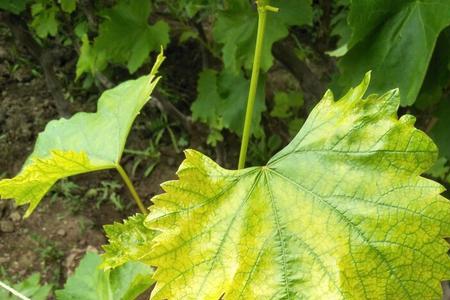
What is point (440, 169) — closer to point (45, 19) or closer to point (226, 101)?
point (226, 101)

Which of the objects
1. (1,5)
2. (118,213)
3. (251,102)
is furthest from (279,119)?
(251,102)

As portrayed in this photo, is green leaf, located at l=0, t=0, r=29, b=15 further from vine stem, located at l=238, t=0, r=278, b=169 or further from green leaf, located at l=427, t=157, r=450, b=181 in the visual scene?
green leaf, located at l=427, t=157, r=450, b=181

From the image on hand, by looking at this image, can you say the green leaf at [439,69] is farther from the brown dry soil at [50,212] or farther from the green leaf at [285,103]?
the brown dry soil at [50,212]

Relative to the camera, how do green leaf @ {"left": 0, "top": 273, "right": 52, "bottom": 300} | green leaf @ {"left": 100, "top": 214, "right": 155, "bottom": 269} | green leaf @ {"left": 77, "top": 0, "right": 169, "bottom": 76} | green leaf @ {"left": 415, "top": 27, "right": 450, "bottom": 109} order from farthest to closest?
green leaf @ {"left": 77, "top": 0, "right": 169, "bottom": 76} < green leaf @ {"left": 0, "top": 273, "right": 52, "bottom": 300} < green leaf @ {"left": 415, "top": 27, "right": 450, "bottom": 109} < green leaf @ {"left": 100, "top": 214, "right": 155, "bottom": 269}

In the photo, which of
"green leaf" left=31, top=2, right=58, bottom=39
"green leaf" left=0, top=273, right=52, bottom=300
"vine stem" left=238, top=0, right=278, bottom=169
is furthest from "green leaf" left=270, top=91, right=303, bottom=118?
"vine stem" left=238, top=0, right=278, bottom=169

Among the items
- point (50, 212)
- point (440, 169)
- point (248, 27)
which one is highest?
point (248, 27)

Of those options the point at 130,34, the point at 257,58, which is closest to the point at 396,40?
the point at 257,58
